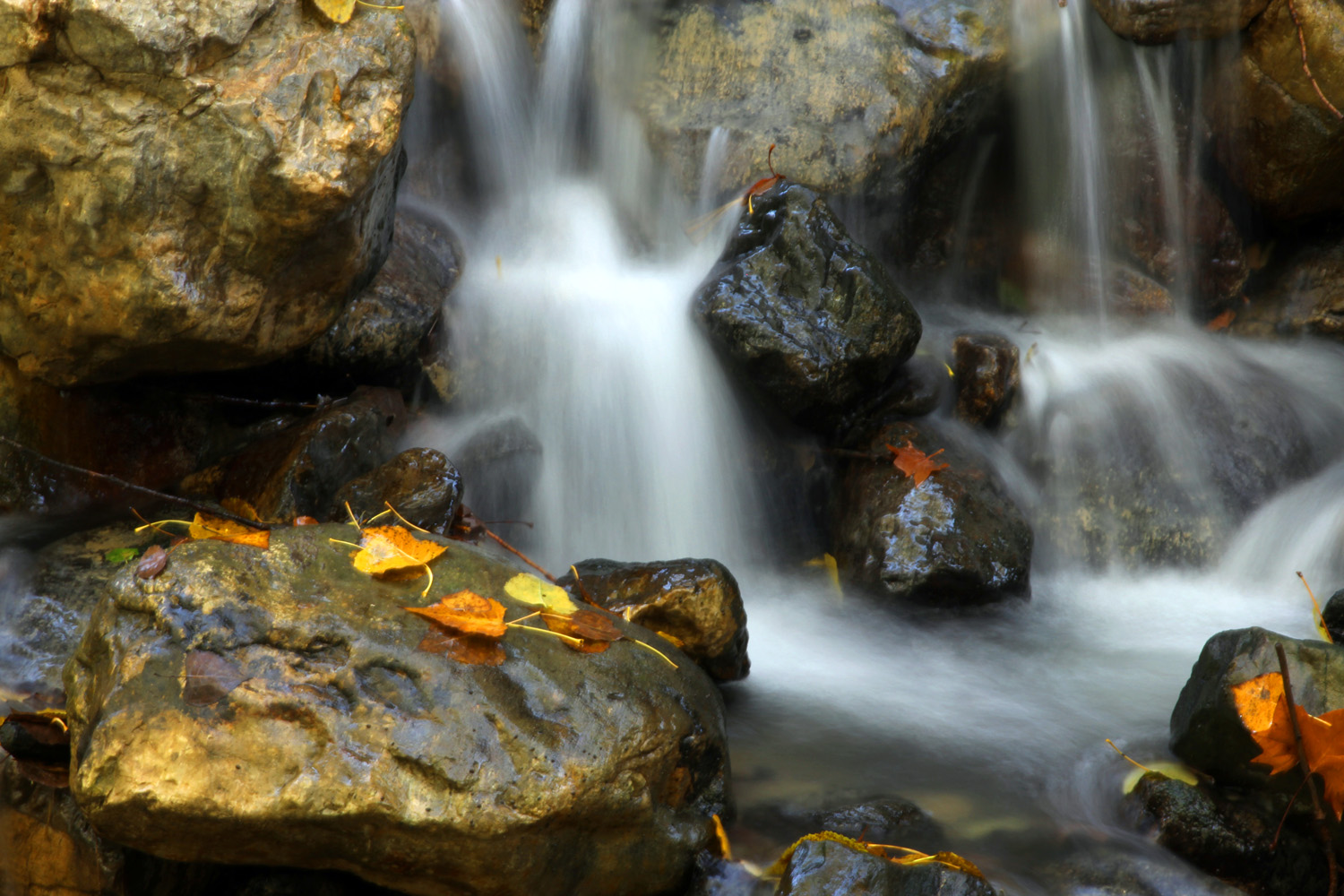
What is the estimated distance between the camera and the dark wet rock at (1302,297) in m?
6.62

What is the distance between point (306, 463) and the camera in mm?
3932

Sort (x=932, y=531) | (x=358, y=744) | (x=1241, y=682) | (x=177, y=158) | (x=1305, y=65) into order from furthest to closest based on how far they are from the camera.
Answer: (x=1305, y=65) → (x=932, y=531) → (x=177, y=158) → (x=1241, y=682) → (x=358, y=744)

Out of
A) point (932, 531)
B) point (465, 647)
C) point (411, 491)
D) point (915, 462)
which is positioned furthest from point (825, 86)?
point (465, 647)

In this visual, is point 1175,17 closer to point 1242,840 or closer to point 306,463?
point 1242,840

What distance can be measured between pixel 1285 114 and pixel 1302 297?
1.36m

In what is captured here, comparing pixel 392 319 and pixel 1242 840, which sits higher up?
pixel 392 319

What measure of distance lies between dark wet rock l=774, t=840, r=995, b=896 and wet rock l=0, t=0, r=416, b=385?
250 centimetres

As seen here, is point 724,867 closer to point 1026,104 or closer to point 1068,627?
point 1068,627

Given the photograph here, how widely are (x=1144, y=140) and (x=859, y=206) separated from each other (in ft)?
6.86

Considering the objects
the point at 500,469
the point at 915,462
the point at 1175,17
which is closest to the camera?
the point at 500,469

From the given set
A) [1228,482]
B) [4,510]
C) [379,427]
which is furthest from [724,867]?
[1228,482]

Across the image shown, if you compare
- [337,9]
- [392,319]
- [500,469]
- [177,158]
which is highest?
[337,9]

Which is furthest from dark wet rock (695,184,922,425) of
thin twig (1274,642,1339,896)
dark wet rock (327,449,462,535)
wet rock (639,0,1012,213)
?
thin twig (1274,642,1339,896)

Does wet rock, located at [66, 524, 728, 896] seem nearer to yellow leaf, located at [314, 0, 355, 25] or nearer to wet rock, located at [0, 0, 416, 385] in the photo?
wet rock, located at [0, 0, 416, 385]
